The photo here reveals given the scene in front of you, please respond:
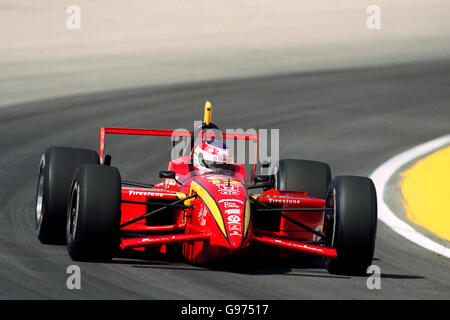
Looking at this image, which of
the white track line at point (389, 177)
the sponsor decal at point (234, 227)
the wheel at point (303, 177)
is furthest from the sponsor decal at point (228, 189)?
the white track line at point (389, 177)

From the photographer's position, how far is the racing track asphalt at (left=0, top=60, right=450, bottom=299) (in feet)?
31.7

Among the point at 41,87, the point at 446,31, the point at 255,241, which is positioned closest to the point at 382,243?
the point at 255,241

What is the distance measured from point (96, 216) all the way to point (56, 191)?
1.51 meters

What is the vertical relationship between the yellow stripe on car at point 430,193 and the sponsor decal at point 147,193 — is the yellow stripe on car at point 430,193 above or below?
below

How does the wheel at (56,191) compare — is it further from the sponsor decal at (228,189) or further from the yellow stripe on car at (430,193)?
the yellow stripe on car at (430,193)

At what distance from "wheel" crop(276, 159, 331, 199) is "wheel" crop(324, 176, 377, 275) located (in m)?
1.96

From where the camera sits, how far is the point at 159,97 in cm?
2445

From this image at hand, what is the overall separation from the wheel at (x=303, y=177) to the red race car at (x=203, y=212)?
0.01 metres

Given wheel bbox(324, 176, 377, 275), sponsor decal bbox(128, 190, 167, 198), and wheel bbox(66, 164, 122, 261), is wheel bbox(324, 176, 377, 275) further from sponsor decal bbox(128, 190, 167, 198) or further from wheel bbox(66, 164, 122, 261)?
wheel bbox(66, 164, 122, 261)

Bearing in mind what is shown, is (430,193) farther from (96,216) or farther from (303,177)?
(96,216)

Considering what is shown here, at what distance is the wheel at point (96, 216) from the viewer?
401 inches

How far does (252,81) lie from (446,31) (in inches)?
402

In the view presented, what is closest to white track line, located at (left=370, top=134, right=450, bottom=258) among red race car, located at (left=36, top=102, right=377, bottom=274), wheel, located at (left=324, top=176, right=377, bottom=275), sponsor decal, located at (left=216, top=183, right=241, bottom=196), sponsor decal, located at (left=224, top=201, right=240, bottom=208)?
red race car, located at (left=36, top=102, right=377, bottom=274)

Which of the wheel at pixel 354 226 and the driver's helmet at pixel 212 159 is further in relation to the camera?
the driver's helmet at pixel 212 159
